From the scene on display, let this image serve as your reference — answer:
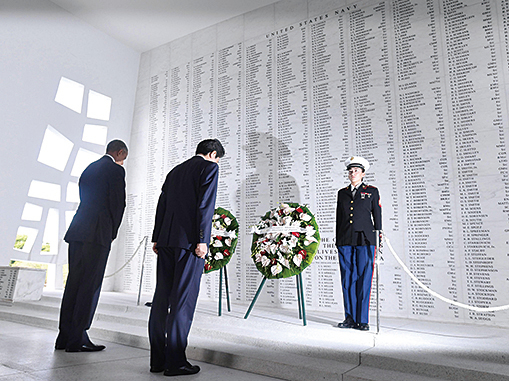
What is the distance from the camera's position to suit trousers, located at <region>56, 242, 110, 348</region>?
3.48 metres

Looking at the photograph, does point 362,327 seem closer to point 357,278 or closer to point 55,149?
point 357,278

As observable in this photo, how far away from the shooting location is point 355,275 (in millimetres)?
4238

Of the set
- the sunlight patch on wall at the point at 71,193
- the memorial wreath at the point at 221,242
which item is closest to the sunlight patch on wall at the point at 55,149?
the sunlight patch on wall at the point at 71,193

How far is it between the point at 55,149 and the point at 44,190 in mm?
826

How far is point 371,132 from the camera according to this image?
226 inches

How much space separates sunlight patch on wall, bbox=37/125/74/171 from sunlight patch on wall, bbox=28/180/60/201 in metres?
0.37

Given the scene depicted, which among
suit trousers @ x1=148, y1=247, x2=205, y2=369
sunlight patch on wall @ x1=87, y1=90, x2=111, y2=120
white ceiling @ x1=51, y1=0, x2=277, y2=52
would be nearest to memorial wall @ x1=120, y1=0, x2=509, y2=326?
white ceiling @ x1=51, y1=0, x2=277, y2=52

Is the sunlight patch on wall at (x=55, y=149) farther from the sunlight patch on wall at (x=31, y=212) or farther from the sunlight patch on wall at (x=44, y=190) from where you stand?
the sunlight patch on wall at (x=31, y=212)

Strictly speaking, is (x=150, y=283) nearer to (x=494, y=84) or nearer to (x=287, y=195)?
(x=287, y=195)

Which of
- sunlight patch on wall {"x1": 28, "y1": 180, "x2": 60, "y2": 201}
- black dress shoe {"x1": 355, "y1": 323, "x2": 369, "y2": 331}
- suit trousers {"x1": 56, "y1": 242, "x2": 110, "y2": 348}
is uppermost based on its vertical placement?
sunlight patch on wall {"x1": 28, "y1": 180, "x2": 60, "y2": 201}

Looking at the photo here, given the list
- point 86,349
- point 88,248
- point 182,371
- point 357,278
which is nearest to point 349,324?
point 357,278

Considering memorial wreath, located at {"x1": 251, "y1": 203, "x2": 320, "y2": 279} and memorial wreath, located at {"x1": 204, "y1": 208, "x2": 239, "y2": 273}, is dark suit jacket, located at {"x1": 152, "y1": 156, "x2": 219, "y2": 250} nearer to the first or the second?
memorial wreath, located at {"x1": 251, "y1": 203, "x2": 320, "y2": 279}

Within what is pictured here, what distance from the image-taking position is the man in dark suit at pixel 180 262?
2.86 metres

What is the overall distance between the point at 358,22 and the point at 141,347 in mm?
5391
